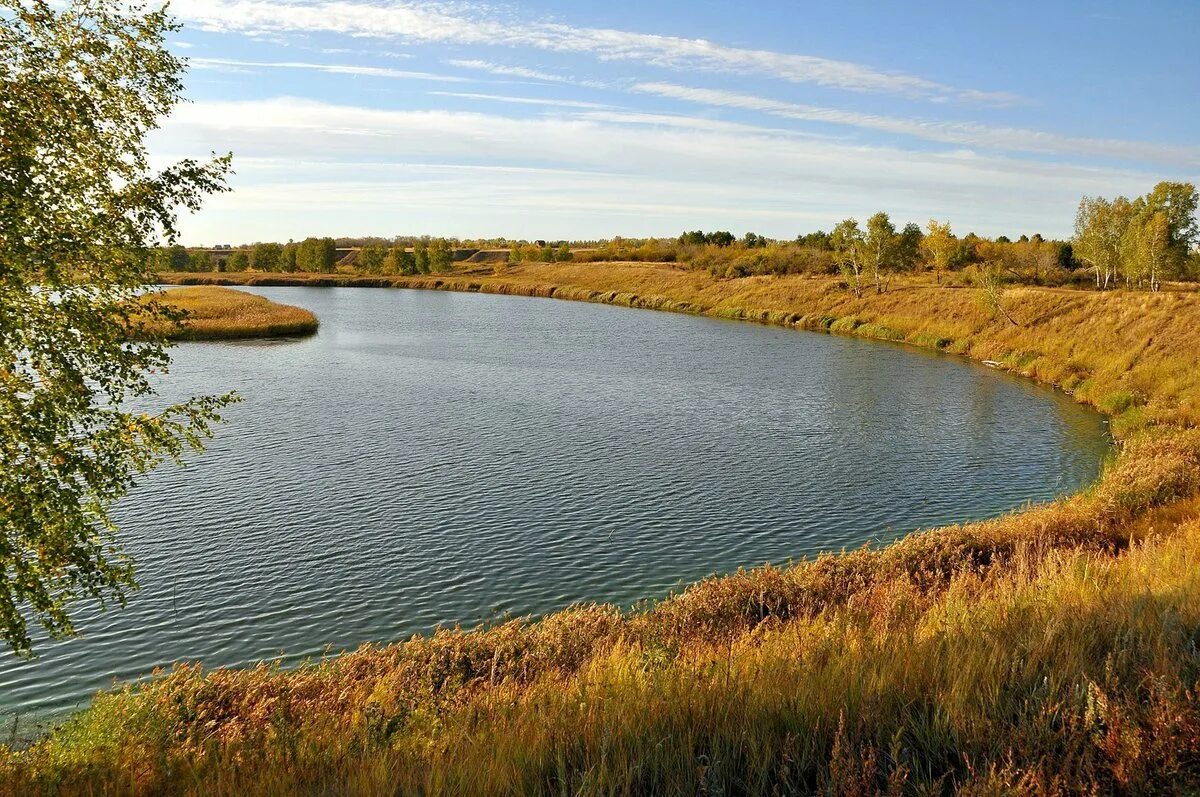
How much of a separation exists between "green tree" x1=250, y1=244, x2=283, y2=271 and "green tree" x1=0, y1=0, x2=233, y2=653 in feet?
569

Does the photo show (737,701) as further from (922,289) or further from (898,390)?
(922,289)

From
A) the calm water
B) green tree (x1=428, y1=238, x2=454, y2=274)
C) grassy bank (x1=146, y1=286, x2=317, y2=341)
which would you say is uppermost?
green tree (x1=428, y1=238, x2=454, y2=274)

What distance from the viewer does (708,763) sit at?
632cm

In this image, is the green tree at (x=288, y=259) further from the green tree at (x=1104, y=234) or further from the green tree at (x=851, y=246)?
the green tree at (x=1104, y=234)

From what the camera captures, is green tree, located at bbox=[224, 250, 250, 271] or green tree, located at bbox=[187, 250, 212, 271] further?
green tree, located at bbox=[224, 250, 250, 271]

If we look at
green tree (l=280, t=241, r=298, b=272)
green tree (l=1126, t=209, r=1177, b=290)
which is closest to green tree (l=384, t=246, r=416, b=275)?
green tree (l=280, t=241, r=298, b=272)

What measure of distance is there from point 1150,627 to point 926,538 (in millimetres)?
9815

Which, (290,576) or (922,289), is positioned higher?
(922,289)

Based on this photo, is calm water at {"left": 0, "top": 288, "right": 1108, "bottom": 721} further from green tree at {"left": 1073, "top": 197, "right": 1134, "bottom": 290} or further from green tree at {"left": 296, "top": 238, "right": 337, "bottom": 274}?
green tree at {"left": 296, "top": 238, "right": 337, "bottom": 274}

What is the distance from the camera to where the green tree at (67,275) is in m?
9.75

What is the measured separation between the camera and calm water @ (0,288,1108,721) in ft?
53.7

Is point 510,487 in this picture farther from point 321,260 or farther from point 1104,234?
point 321,260

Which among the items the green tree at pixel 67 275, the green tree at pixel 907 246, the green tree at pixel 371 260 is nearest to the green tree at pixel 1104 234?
the green tree at pixel 907 246

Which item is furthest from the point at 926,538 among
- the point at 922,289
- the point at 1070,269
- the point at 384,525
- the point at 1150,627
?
the point at 1070,269
